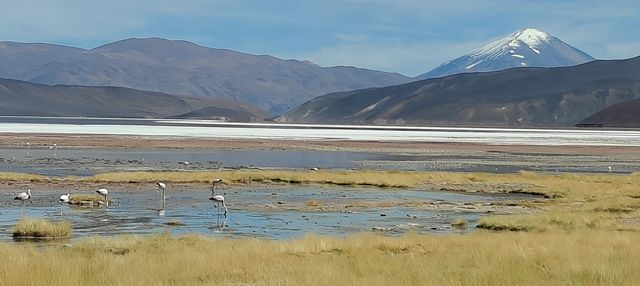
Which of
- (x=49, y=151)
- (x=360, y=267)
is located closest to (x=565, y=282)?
(x=360, y=267)

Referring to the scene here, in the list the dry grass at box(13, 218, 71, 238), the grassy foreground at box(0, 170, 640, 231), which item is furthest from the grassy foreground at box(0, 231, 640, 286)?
the grassy foreground at box(0, 170, 640, 231)

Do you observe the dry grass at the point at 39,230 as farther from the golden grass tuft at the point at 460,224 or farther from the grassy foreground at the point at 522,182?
the grassy foreground at the point at 522,182

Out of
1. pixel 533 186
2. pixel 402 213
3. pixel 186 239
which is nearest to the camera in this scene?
pixel 186 239

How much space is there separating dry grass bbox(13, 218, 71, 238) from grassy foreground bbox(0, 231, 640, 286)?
2.21m

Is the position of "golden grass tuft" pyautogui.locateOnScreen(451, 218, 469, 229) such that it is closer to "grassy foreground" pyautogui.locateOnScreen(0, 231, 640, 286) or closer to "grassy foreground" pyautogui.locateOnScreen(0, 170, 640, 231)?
"grassy foreground" pyautogui.locateOnScreen(0, 170, 640, 231)

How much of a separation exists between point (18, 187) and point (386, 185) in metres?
15.1

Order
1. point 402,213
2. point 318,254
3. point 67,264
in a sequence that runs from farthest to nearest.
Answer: point 402,213 → point 318,254 → point 67,264

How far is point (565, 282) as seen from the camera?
11.7 m

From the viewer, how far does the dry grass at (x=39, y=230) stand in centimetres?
1883

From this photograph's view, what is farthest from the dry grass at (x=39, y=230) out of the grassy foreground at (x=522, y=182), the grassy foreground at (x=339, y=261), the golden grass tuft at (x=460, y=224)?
the grassy foreground at (x=522, y=182)

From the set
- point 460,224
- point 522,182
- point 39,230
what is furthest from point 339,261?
point 522,182

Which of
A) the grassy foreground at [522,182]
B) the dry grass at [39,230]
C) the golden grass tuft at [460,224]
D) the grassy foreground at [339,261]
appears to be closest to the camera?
the grassy foreground at [339,261]

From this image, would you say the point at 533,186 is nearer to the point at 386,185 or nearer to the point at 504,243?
the point at 386,185

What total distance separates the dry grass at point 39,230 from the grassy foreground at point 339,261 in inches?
87.1
